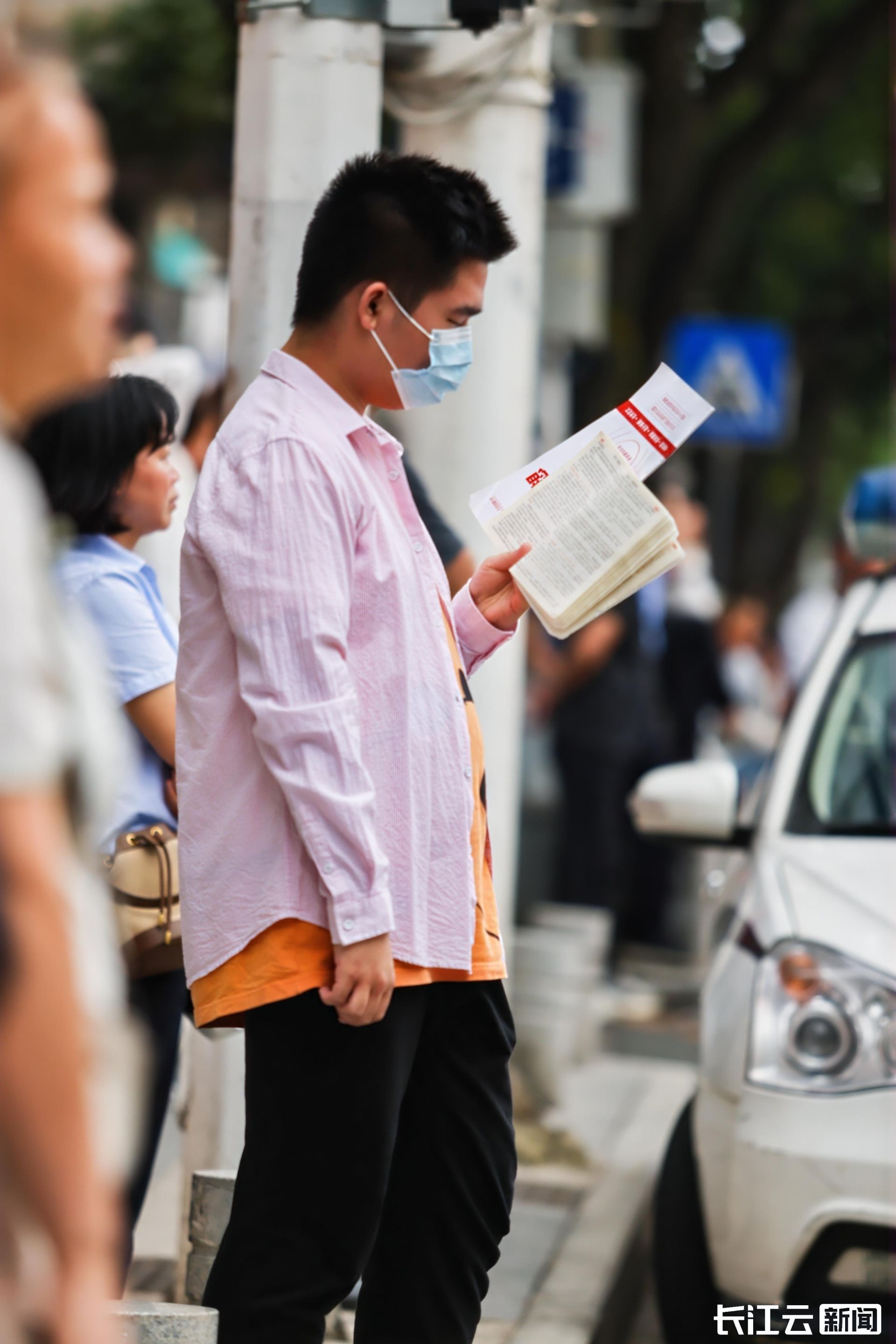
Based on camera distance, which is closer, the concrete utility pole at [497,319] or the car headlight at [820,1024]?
the car headlight at [820,1024]

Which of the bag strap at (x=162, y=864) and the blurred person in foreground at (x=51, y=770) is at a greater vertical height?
the blurred person in foreground at (x=51, y=770)

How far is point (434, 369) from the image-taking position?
2736mm

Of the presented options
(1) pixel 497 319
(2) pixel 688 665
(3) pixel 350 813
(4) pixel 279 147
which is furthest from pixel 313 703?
(2) pixel 688 665

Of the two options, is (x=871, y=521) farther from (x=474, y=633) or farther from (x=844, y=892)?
(x=474, y=633)

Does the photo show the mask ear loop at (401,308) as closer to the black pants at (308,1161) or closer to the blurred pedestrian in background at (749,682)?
the black pants at (308,1161)

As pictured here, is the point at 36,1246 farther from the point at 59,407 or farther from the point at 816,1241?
the point at 816,1241

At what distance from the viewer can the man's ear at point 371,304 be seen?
8.83ft

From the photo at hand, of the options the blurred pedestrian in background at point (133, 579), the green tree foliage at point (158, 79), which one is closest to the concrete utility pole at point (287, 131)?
the blurred pedestrian in background at point (133, 579)

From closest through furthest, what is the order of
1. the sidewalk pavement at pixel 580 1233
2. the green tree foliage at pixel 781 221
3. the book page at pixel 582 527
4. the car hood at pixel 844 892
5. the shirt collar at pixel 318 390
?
the shirt collar at pixel 318 390
the book page at pixel 582 527
the car hood at pixel 844 892
the sidewalk pavement at pixel 580 1233
the green tree foliage at pixel 781 221

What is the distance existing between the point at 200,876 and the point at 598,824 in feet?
20.4

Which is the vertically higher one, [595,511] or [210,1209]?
[595,511]

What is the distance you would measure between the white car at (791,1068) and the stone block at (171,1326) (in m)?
1.51

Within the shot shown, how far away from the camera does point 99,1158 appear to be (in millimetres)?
1365

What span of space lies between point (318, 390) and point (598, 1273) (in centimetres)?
263
